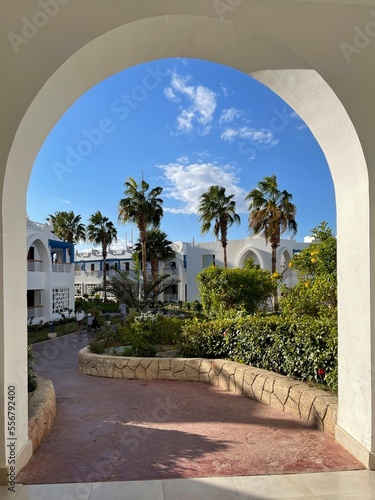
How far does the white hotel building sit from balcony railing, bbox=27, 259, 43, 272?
318 inches

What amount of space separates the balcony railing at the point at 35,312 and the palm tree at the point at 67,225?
62.0ft

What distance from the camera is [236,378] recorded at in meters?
7.03

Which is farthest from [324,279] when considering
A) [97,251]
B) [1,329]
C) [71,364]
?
[97,251]

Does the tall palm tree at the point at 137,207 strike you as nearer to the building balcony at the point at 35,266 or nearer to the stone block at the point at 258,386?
the building balcony at the point at 35,266

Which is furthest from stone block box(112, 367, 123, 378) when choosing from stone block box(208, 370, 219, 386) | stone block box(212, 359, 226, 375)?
stone block box(212, 359, 226, 375)

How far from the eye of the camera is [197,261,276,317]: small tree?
647 inches

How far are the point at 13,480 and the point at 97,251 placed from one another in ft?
145

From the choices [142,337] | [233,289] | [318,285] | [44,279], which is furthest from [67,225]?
[318,285]

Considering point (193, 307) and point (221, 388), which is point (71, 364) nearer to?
point (221, 388)

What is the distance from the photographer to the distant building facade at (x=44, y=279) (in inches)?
882

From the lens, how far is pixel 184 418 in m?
5.57

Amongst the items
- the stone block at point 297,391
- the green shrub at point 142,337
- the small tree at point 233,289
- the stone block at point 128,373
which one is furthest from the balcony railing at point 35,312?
the stone block at point 297,391

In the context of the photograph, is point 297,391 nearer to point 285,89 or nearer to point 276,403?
point 276,403

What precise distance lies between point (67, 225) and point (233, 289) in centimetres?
3056
